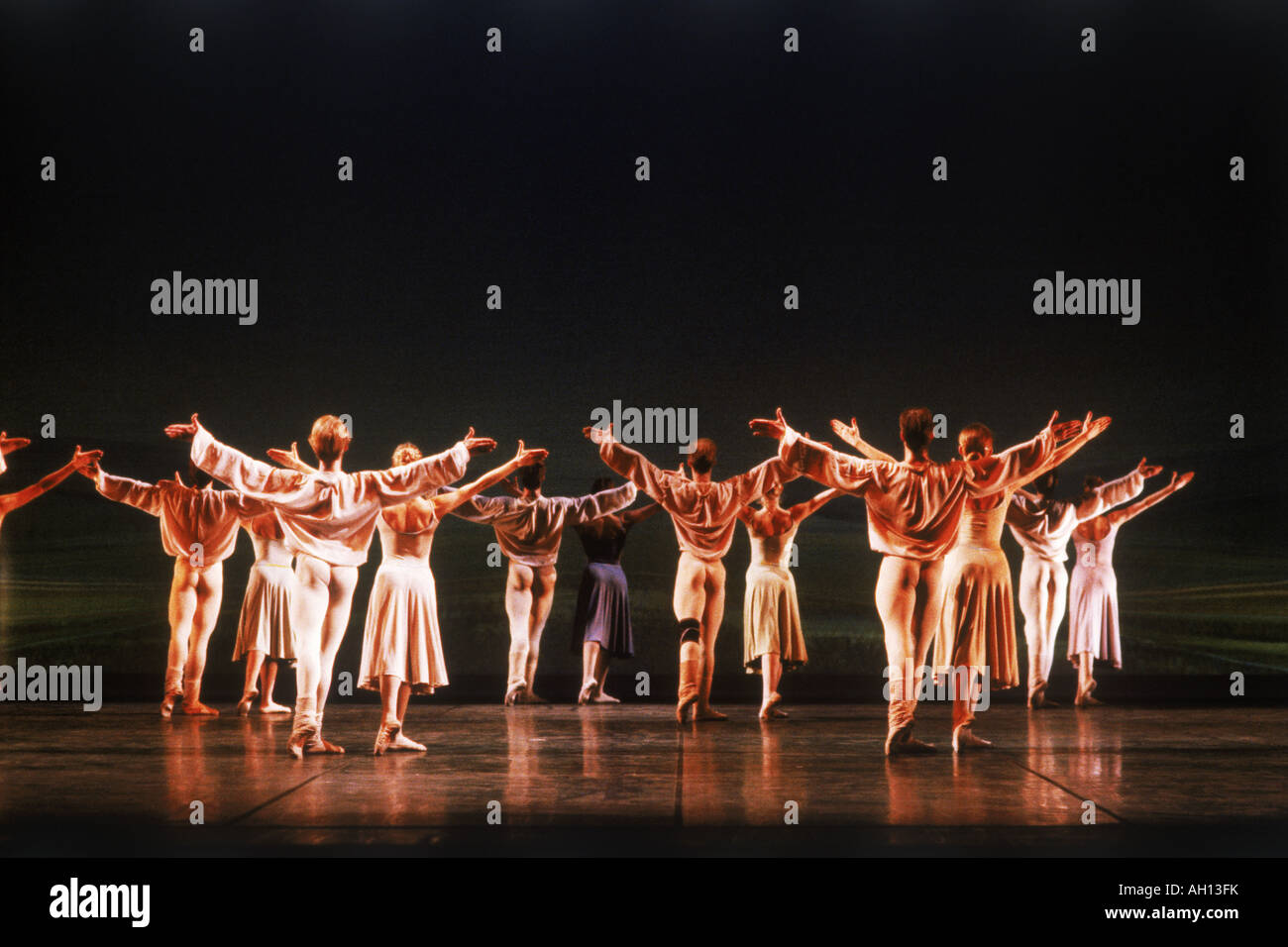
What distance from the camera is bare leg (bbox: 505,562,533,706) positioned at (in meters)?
9.21

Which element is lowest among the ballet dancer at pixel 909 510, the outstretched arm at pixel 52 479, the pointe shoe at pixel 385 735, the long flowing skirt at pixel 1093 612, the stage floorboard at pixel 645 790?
the stage floorboard at pixel 645 790

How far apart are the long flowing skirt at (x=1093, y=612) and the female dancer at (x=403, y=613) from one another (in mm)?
4763

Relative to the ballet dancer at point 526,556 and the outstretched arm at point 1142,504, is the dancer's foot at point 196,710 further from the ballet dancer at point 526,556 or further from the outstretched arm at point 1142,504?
the outstretched arm at point 1142,504

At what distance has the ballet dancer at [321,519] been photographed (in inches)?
251

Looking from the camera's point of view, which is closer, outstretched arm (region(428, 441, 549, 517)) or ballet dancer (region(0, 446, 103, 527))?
outstretched arm (region(428, 441, 549, 517))

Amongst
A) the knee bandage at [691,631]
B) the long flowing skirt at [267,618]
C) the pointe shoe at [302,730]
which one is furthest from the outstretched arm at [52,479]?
the knee bandage at [691,631]

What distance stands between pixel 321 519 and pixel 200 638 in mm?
2577

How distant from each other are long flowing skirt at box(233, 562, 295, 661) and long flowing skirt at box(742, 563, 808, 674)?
9.86 ft

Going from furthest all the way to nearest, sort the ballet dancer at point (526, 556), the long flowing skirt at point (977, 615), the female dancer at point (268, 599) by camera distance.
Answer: the ballet dancer at point (526, 556) → the female dancer at point (268, 599) → the long flowing skirt at point (977, 615)

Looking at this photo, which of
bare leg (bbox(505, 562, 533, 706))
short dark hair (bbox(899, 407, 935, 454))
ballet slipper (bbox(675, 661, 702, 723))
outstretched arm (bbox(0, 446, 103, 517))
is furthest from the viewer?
bare leg (bbox(505, 562, 533, 706))

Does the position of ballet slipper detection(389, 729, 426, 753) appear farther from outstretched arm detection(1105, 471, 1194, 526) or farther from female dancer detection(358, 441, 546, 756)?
outstretched arm detection(1105, 471, 1194, 526)

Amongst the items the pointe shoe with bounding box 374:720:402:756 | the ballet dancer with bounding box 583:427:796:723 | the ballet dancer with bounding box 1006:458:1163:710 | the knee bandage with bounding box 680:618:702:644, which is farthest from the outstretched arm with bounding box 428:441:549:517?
the ballet dancer with bounding box 1006:458:1163:710

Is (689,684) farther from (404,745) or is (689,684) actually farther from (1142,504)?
(1142,504)

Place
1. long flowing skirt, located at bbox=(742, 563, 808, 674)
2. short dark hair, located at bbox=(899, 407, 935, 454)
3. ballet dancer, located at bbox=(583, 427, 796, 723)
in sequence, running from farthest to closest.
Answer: long flowing skirt, located at bbox=(742, 563, 808, 674)
ballet dancer, located at bbox=(583, 427, 796, 723)
short dark hair, located at bbox=(899, 407, 935, 454)
